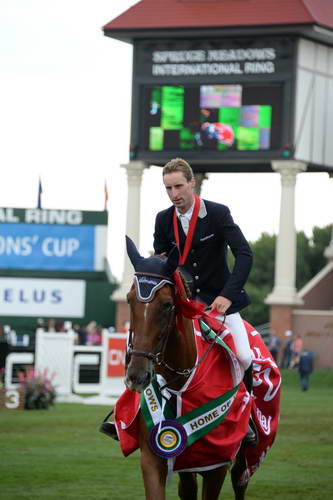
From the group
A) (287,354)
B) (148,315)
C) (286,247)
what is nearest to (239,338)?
(148,315)

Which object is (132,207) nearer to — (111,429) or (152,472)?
(111,429)

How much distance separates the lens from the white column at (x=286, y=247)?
50669 mm

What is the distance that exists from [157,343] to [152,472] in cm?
110

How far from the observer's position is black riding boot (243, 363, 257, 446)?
10.2 meters

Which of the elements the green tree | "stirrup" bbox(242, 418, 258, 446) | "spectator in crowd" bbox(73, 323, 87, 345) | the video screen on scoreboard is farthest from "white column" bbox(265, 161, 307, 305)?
the green tree

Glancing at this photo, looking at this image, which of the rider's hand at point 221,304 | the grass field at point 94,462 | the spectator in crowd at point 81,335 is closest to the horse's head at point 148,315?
the rider's hand at point 221,304

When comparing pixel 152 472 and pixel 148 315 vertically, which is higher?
pixel 148 315

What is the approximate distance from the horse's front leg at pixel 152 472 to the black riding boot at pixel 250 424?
1198 mm

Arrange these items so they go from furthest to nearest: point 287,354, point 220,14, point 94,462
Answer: point 220,14
point 287,354
point 94,462

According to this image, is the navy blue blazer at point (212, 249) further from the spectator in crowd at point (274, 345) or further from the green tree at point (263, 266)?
the green tree at point (263, 266)

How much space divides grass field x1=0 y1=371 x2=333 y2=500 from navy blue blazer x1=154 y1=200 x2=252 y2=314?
A: 4254mm

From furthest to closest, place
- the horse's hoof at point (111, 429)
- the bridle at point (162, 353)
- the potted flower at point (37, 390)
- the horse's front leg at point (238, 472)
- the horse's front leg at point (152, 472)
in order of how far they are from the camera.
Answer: the potted flower at point (37, 390) → the horse's front leg at point (238, 472) → the horse's hoof at point (111, 429) → the horse's front leg at point (152, 472) → the bridle at point (162, 353)

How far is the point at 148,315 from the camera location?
8523 millimetres

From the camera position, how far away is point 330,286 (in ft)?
181
